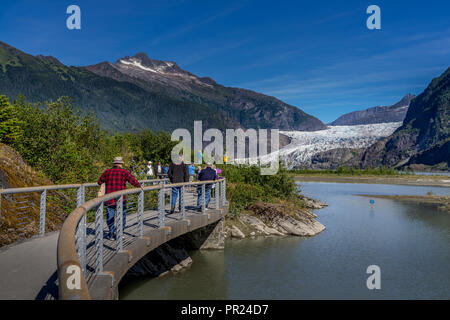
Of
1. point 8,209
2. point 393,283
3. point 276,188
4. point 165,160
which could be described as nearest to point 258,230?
point 276,188

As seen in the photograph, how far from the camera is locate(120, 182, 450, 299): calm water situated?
51.0 feet

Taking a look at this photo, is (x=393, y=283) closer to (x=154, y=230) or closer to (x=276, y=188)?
(x=154, y=230)

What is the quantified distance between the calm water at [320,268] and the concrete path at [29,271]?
6.04 metres

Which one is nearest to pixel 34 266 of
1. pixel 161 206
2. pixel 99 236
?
pixel 99 236

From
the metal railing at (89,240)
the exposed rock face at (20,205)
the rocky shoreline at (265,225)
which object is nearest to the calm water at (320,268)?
the rocky shoreline at (265,225)

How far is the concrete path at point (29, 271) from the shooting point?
555 centimetres

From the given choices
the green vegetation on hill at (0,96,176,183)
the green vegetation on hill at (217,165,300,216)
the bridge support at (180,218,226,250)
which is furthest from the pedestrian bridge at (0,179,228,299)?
the green vegetation on hill at (217,165,300,216)

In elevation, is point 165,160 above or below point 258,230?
above

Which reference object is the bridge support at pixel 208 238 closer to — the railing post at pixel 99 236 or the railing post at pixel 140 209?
the railing post at pixel 140 209

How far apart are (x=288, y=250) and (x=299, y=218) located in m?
6.06

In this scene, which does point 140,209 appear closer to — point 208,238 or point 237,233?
point 208,238

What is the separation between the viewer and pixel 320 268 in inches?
750
